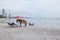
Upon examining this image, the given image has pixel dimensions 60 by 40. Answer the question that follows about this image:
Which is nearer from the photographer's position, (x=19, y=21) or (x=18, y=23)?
(x=19, y=21)

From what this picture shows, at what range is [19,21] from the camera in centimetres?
3591

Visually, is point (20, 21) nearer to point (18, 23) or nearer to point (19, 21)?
point (19, 21)

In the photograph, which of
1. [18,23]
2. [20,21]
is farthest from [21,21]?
[18,23]

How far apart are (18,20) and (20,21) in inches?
34.9

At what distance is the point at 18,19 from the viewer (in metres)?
36.6

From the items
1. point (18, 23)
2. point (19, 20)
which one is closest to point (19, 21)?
point (19, 20)

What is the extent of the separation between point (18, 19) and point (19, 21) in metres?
0.83

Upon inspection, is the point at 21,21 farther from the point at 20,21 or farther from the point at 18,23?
the point at 18,23

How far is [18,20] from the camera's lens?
36.4 metres

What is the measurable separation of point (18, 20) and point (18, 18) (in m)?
1.01

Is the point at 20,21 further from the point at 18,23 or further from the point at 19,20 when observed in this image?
the point at 18,23

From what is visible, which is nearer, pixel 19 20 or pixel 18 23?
pixel 19 20

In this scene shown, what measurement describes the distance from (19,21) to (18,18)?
1.58 m

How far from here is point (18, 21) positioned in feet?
120
